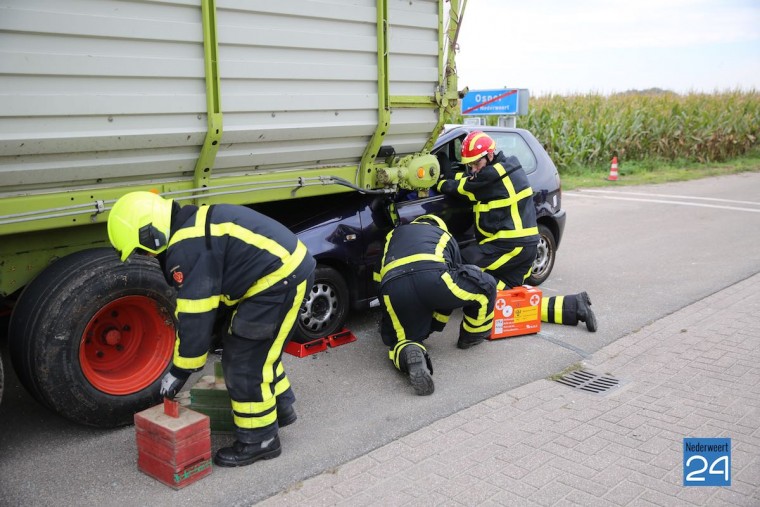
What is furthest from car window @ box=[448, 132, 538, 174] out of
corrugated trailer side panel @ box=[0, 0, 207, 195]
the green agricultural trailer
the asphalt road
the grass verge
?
the grass verge

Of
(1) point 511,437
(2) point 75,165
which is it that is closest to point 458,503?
(1) point 511,437

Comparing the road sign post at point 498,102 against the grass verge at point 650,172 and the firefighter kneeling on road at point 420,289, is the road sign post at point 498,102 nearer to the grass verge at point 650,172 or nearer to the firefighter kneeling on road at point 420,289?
the grass verge at point 650,172

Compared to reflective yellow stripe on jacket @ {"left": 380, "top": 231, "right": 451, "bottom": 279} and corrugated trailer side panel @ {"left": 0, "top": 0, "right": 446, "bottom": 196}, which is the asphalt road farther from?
corrugated trailer side panel @ {"left": 0, "top": 0, "right": 446, "bottom": 196}

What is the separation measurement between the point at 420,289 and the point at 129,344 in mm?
2000

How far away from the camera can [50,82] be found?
3.76m

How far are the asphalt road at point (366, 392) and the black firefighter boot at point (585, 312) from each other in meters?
0.08

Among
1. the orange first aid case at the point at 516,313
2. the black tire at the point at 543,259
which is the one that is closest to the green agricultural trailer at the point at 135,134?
the orange first aid case at the point at 516,313

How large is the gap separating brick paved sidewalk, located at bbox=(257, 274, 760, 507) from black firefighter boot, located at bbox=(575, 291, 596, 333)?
19.0 inches

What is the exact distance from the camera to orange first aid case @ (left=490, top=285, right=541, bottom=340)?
19.1 feet

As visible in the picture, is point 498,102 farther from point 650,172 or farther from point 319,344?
point 650,172

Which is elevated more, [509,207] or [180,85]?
[180,85]

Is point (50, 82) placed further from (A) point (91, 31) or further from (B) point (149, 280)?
(B) point (149, 280)

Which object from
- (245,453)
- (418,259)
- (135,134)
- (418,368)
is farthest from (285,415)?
(135,134)

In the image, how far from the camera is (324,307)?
18.4 ft
